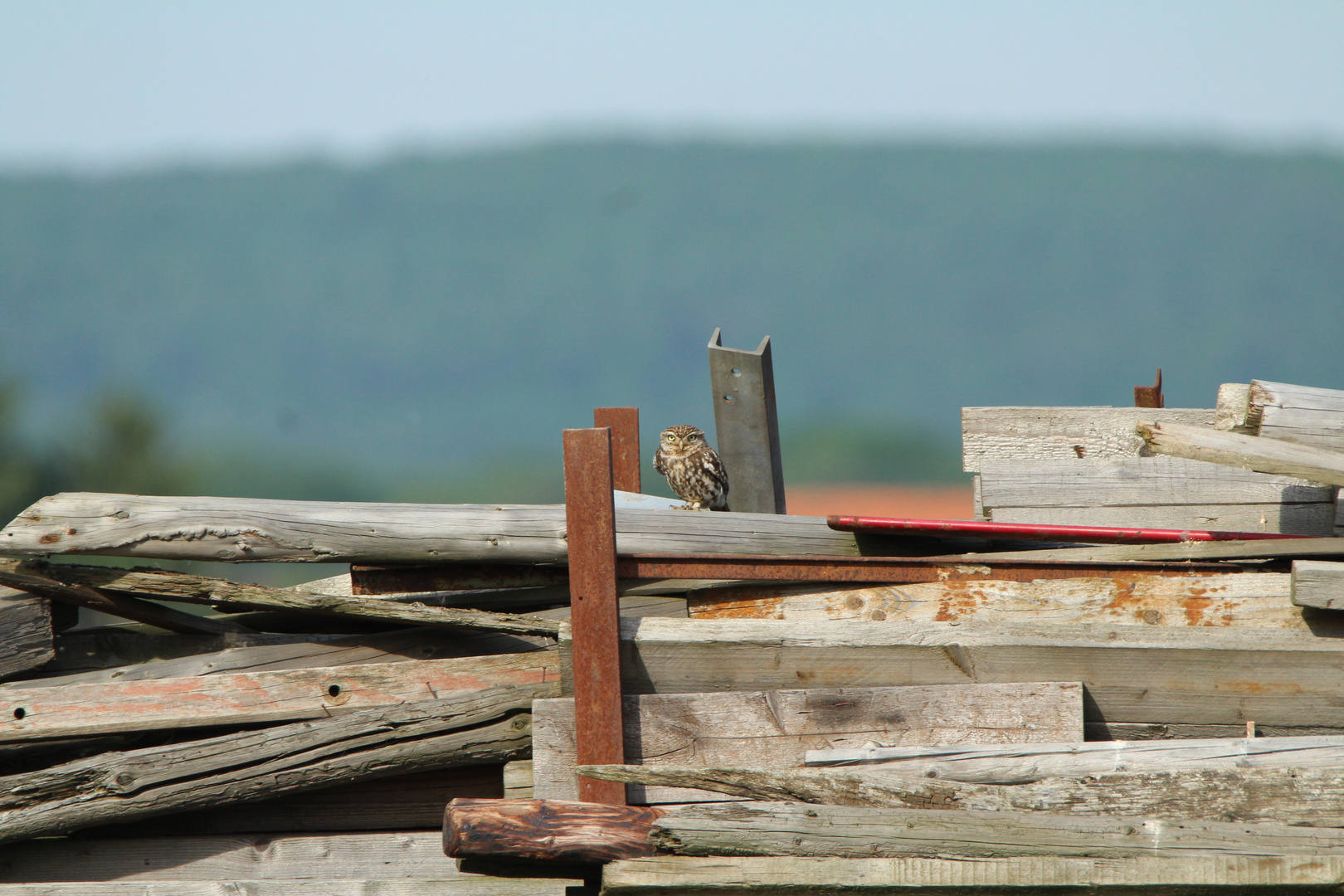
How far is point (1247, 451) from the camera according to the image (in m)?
3.25

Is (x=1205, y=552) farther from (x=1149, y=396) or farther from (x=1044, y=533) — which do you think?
(x=1149, y=396)

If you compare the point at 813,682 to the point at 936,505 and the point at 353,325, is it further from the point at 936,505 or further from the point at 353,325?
the point at 353,325

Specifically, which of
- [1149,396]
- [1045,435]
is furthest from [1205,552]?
[1149,396]

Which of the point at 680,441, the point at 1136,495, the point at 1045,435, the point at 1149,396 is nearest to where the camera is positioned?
the point at 1136,495

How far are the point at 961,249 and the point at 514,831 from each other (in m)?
73.6

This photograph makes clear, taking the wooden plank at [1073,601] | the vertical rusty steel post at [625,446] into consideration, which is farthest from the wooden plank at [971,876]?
the vertical rusty steel post at [625,446]

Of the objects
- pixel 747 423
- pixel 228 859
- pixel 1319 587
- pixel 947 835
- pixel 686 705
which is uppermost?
pixel 747 423

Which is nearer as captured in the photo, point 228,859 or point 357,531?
point 228,859

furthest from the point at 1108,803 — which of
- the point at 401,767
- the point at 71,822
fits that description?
the point at 71,822

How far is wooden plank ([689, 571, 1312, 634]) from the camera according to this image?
331 centimetres

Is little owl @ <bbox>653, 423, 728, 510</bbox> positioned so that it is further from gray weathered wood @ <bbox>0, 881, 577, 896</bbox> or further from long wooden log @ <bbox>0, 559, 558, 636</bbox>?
gray weathered wood @ <bbox>0, 881, 577, 896</bbox>

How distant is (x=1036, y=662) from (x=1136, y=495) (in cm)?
137

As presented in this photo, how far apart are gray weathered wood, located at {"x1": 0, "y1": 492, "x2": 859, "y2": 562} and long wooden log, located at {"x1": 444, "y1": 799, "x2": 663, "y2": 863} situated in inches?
42.7

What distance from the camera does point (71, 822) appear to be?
10.9 ft
